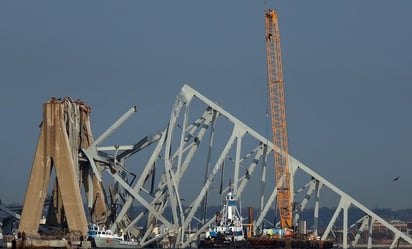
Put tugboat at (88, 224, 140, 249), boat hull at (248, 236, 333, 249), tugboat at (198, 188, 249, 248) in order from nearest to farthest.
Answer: tugboat at (88, 224, 140, 249)
boat hull at (248, 236, 333, 249)
tugboat at (198, 188, 249, 248)

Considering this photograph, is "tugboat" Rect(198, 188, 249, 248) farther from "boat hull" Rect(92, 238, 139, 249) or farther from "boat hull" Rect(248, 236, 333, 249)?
"boat hull" Rect(92, 238, 139, 249)

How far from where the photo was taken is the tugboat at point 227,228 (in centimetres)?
12962

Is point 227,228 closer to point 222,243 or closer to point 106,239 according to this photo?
point 222,243

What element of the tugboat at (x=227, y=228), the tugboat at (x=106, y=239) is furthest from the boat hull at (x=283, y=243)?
the tugboat at (x=106, y=239)

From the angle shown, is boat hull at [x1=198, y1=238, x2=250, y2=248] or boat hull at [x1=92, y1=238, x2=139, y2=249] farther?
boat hull at [x1=198, y1=238, x2=250, y2=248]

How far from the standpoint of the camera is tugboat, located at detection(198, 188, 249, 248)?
425 ft

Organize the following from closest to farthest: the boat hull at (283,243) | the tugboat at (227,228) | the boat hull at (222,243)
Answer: the boat hull at (222,243)
the boat hull at (283,243)
the tugboat at (227,228)

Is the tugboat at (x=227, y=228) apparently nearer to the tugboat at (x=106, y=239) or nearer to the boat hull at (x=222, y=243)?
the boat hull at (x=222, y=243)

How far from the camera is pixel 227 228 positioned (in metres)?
134

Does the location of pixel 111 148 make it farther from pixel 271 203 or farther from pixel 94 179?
pixel 271 203

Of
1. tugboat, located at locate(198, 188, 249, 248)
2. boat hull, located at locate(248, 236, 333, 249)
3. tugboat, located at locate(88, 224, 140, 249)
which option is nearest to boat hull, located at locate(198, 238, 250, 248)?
tugboat, located at locate(198, 188, 249, 248)

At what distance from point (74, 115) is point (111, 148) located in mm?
7349

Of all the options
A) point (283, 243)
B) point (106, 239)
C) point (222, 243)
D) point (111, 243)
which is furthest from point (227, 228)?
point (106, 239)

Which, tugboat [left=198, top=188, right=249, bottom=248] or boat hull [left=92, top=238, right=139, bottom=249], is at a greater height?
tugboat [left=198, top=188, right=249, bottom=248]
